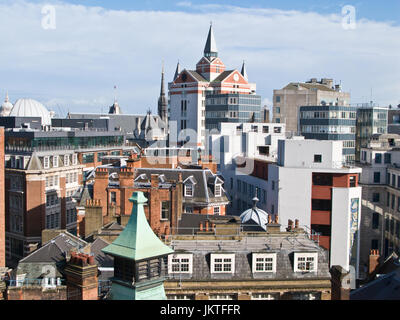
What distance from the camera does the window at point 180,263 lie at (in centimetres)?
2806

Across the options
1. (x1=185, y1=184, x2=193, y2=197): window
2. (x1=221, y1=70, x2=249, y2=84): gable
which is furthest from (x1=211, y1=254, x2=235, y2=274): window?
(x1=221, y1=70, x2=249, y2=84): gable

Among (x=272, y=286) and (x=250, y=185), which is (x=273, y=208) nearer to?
(x=250, y=185)

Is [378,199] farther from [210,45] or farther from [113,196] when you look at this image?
[210,45]

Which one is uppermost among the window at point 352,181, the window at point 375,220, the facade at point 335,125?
the facade at point 335,125

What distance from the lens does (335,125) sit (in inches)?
3615

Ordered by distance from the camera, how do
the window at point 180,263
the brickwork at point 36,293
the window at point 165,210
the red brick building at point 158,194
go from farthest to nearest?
the window at point 165,210 < the red brick building at point 158,194 < the window at point 180,263 < the brickwork at point 36,293

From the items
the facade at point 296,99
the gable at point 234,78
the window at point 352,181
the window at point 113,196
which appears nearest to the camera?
the window at point 113,196

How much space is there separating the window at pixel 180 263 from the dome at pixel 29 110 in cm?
7124

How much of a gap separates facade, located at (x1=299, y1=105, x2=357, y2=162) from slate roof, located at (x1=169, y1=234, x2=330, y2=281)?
211ft

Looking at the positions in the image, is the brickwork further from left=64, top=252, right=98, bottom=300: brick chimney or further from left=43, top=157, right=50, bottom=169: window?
left=43, top=157, right=50, bottom=169: window

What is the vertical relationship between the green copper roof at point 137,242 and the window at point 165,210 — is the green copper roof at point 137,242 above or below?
above

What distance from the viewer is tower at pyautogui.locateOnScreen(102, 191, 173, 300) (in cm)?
1762

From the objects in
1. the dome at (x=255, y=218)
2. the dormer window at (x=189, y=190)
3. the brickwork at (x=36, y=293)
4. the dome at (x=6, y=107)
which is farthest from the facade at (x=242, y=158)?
the dome at (x=6, y=107)

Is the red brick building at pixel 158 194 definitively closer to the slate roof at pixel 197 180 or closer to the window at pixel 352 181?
the slate roof at pixel 197 180
